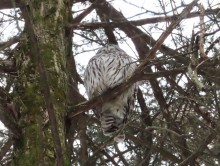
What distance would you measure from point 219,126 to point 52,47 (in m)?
1.12

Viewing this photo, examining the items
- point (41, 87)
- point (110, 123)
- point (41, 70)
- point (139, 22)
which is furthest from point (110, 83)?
point (41, 70)

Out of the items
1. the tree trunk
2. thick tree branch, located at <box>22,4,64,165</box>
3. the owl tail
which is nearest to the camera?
thick tree branch, located at <box>22,4,64,165</box>

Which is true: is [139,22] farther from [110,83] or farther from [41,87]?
[41,87]

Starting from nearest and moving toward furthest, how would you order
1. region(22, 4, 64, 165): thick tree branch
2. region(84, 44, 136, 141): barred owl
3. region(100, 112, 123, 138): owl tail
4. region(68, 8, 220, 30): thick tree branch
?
region(22, 4, 64, 165): thick tree branch, region(68, 8, 220, 30): thick tree branch, region(100, 112, 123, 138): owl tail, region(84, 44, 136, 141): barred owl

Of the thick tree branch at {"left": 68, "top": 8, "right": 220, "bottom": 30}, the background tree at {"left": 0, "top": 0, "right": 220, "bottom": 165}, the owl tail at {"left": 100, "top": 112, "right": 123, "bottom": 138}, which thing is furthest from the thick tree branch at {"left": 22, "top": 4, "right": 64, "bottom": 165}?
the owl tail at {"left": 100, "top": 112, "right": 123, "bottom": 138}

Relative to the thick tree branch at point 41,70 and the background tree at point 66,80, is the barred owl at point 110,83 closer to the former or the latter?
the background tree at point 66,80

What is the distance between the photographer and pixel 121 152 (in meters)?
3.79

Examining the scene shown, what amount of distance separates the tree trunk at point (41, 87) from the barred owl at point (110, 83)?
2.86 ft

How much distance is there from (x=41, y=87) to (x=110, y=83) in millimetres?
1704

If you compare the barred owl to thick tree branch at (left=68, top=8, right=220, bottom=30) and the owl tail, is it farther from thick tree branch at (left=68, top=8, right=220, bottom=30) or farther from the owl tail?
thick tree branch at (left=68, top=8, right=220, bottom=30)

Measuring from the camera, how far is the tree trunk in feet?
7.97

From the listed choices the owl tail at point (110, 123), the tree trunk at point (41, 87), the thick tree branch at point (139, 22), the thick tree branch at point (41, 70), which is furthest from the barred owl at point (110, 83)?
the thick tree branch at point (41, 70)

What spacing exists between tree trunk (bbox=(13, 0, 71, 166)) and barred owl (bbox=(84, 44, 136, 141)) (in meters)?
0.87

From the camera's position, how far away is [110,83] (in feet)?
12.8
